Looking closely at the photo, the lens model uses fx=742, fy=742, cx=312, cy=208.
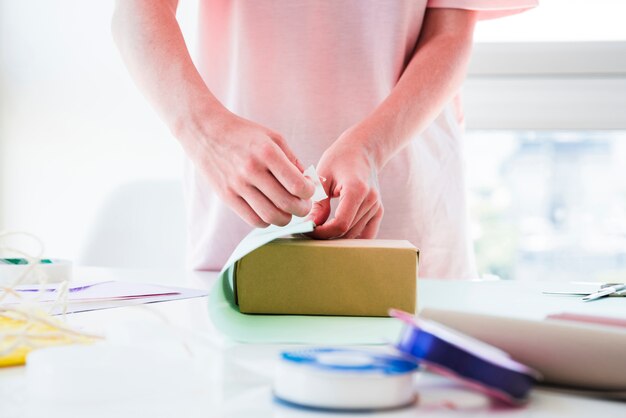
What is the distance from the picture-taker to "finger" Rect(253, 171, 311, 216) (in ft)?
2.63

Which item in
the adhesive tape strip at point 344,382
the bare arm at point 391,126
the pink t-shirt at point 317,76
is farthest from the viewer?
the pink t-shirt at point 317,76

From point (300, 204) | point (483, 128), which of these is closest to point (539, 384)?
point (300, 204)

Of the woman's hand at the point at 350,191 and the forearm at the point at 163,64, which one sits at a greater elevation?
the forearm at the point at 163,64

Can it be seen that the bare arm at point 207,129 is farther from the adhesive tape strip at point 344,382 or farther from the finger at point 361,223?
the adhesive tape strip at point 344,382

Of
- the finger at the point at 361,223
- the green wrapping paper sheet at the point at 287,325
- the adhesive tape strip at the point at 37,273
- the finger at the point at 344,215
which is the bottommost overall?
the adhesive tape strip at the point at 37,273

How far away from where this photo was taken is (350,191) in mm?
855

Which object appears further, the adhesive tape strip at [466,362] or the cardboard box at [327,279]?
the cardboard box at [327,279]

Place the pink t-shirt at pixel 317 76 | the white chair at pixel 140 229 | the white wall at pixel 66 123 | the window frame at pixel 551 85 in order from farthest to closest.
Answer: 1. the white wall at pixel 66 123
2. the window frame at pixel 551 85
3. the white chair at pixel 140 229
4. the pink t-shirt at pixel 317 76

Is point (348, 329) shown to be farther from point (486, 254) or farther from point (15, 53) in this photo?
point (15, 53)

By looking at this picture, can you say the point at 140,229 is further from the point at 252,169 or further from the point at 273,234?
the point at 273,234

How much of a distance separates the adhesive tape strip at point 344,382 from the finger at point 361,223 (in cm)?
55

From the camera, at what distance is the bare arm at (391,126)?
87cm

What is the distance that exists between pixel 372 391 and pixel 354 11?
37.2 inches

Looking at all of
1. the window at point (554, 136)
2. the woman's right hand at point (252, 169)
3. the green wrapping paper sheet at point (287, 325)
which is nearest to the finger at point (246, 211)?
the woman's right hand at point (252, 169)
